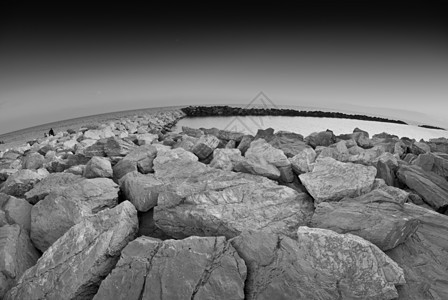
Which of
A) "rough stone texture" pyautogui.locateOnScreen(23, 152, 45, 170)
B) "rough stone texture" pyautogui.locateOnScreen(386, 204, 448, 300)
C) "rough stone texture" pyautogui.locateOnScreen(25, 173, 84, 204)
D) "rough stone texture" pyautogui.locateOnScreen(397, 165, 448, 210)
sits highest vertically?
"rough stone texture" pyautogui.locateOnScreen(397, 165, 448, 210)

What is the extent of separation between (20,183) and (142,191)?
3.65 meters

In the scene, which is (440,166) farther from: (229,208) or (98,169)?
(98,169)

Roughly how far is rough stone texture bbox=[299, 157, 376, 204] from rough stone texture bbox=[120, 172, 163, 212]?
2.93 metres

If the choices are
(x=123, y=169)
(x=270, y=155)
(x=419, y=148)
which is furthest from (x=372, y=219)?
(x=419, y=148)

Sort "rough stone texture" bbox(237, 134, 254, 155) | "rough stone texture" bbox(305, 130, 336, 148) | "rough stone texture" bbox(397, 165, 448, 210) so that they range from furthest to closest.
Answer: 1. "rough stone texture" bbox(305, 130, 336, 148)
2. "rough stone texture" bbox(237, 134, 254, 155)
3. "rough stone texture" bbox(397, 165, 448, 210)

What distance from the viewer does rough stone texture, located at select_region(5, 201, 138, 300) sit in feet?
11.6

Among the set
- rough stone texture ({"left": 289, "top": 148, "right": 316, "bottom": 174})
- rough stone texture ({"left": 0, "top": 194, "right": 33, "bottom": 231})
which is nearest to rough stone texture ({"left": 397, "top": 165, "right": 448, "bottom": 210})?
rough stone texture ({"left": 289, "top": 148, "right": 316, "bottom": 174})

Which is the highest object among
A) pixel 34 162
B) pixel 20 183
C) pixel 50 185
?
pixel 50 185

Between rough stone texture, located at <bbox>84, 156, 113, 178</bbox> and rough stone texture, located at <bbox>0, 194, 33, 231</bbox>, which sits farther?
rough stone texture, located at <bbox>84, 156, 113, 178</bbox>

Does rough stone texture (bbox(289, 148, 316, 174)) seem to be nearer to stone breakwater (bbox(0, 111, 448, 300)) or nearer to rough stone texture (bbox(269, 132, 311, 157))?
stone breakwater (bbox(0, 111, 448, 300))

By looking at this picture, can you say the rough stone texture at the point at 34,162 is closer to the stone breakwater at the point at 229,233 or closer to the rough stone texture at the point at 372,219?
the stone breakwater at the point at 229,233

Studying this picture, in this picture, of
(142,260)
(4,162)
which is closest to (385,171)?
(142,260)

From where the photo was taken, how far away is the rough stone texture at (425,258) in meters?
3.16

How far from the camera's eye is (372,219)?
380 cm
